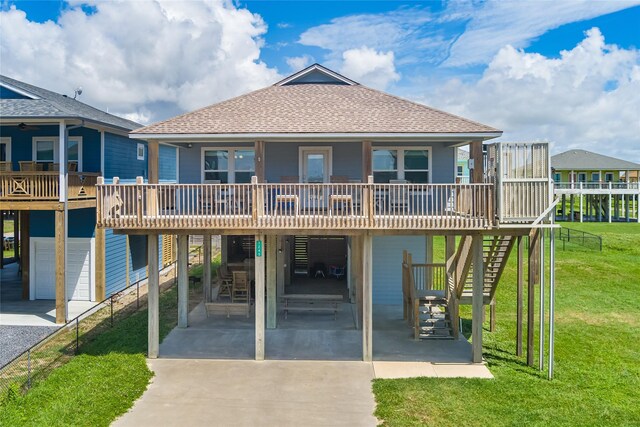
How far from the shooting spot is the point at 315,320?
47.5ft

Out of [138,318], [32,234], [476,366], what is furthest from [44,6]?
[476,366]

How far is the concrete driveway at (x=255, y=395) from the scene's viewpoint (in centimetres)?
838

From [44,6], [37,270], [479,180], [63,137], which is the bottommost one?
A: [37,270]

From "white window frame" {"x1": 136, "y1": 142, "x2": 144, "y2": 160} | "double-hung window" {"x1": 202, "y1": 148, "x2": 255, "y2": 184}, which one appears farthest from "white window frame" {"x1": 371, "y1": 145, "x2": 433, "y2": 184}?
"white window frame" {"x1": 136, "y1": 142, "x2": 144, "y2": 160}

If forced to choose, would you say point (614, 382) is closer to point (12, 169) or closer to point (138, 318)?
point (138, 318)

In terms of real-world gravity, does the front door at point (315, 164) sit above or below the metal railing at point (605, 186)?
below

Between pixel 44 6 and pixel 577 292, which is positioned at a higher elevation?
pixel 44 6

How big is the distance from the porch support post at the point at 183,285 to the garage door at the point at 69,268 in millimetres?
5249

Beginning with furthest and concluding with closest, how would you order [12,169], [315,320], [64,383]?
1. [12,169]
2. [315,320]
3. [64,383]

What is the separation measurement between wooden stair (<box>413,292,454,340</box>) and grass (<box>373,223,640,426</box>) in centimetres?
115

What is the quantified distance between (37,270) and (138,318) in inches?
221

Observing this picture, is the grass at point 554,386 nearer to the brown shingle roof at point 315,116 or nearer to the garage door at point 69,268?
the brown shingle roof at point 315,116

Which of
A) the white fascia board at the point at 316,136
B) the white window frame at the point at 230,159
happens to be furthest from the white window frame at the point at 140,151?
the white fascia board at the point at 316,136

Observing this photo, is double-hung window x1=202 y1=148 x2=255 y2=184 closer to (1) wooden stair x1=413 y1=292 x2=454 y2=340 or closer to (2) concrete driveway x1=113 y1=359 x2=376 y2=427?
(2) concrete driveway x1=113 y1=359 x2=376 y2=427
